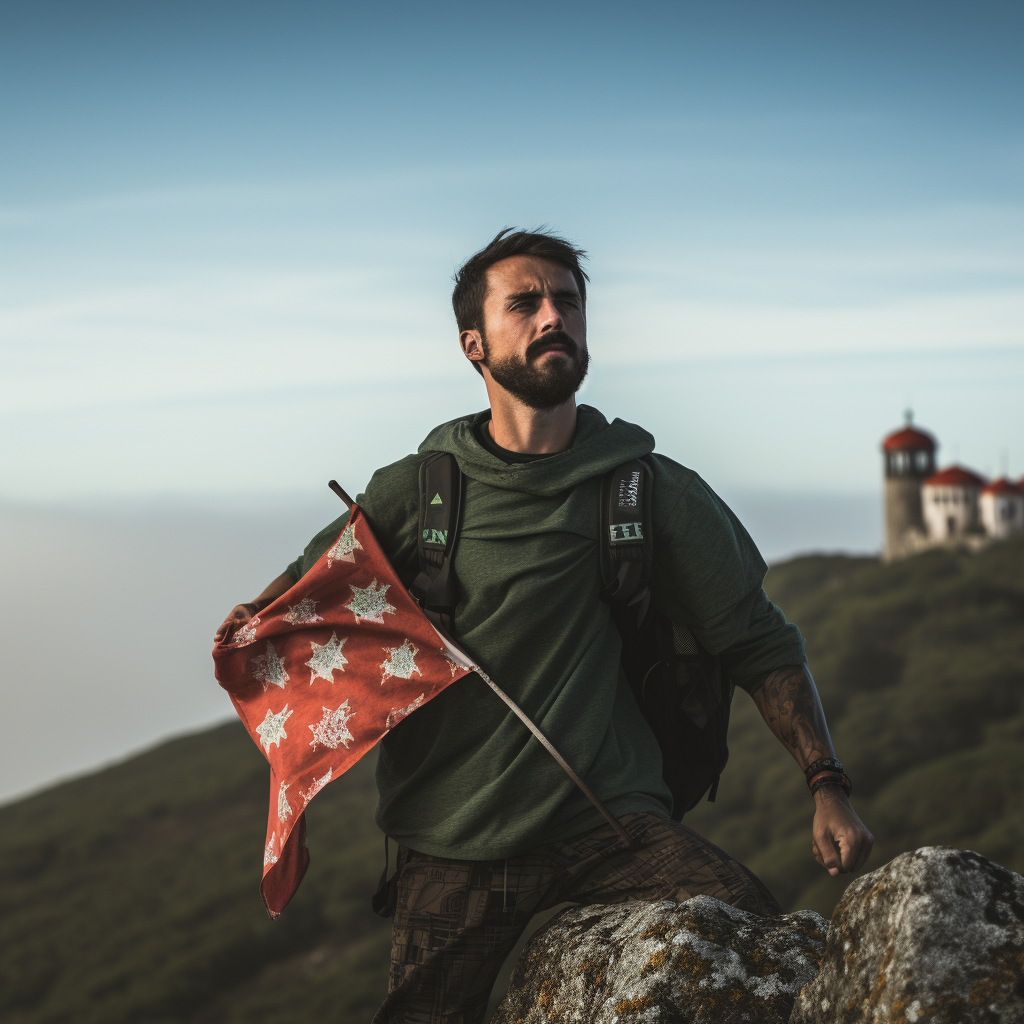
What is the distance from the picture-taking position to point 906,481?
105125 millimetres

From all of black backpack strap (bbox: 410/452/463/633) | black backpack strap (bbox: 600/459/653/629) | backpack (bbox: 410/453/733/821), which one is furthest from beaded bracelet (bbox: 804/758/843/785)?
black backpack strap (bbox: 410/452/463/633)

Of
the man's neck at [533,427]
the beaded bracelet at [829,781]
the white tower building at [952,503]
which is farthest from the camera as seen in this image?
the white tower building at [952,503]

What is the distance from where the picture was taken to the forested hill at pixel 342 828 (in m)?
89.8

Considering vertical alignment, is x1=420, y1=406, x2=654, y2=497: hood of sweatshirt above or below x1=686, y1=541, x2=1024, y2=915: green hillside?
above

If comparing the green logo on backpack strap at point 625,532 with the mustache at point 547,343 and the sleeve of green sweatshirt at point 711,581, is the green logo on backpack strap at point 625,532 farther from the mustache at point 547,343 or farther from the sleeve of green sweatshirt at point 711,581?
the mustache at point 547,343

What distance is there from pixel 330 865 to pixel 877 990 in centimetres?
10648

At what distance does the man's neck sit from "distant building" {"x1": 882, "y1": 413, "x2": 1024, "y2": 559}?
104 meters

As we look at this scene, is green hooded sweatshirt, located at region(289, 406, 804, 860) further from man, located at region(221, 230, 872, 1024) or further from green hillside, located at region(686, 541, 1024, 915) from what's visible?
green hillside, located at region(686, 541, 1024, 915)

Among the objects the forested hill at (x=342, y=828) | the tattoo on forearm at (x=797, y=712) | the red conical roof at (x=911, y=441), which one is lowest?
the forested hill at (x=342, y=828)

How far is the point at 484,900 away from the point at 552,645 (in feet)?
3.97

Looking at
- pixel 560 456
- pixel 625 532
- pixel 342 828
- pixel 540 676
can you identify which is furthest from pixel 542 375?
pixel 342 828

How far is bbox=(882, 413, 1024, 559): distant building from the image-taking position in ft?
340

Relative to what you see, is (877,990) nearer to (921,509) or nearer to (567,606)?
(567,606)

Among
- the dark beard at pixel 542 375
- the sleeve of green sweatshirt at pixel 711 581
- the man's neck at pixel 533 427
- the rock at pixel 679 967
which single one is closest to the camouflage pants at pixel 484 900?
the rock at pixel 679 967
